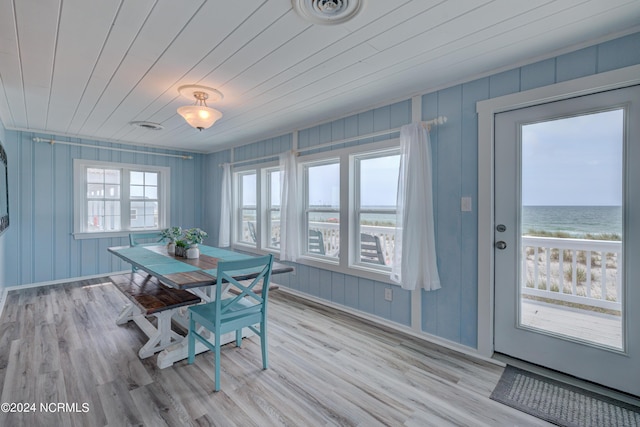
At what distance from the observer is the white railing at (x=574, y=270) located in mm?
2023

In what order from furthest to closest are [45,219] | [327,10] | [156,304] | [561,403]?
1. [45,219]
2. [156,304]
3. [561,403]
4. [327,10]

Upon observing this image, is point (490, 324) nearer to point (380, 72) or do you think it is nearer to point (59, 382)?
point (380, 72)

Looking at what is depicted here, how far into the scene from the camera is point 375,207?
132 inches

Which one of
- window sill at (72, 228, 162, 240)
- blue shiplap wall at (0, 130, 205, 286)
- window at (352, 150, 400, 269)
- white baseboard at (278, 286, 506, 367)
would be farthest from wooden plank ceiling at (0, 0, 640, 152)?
white baseboard at (278, 286, 506, 367)

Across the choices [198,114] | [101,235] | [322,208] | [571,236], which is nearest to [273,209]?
[322,208]

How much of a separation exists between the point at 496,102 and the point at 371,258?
1.91 metres

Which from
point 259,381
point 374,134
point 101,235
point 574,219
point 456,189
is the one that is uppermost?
point 374,134

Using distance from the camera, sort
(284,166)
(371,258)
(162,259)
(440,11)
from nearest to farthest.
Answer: (440,11) → (162,259) → (371,258) → (284,166)

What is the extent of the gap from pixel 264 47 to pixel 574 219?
245 centimetres

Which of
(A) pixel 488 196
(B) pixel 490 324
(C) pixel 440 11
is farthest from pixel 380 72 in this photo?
(B) pixel 490 324

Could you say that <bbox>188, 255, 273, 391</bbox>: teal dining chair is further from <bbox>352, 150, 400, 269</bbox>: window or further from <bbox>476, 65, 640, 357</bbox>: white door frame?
<bbox>476, 65, 640, 357</bbox>: white door frame

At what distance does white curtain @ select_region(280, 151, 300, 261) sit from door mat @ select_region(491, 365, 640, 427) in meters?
2.58

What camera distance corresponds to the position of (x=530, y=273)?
91.6 inches

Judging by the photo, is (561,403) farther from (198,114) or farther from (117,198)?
(117,198)
